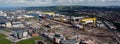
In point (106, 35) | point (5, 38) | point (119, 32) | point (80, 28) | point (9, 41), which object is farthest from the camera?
point (80, 28)

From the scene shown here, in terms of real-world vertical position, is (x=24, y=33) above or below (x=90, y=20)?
above

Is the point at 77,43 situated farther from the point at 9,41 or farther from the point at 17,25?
the point at 17,25

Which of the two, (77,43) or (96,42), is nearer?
(77,43)

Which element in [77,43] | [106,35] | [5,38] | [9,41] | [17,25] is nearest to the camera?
[77,43]

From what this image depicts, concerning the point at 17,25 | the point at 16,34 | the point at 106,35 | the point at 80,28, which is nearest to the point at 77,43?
the point at 106,35

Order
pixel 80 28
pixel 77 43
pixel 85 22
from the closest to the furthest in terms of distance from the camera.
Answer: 1. pixel 77 43
2. pixel 80 28
3. pixel 85 22

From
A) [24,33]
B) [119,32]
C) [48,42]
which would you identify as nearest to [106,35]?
[119,32]

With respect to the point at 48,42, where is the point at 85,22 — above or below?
below

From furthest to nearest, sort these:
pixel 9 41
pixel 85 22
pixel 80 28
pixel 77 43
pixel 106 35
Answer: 1. pixel 85 22
2. pixel 80 28
3. pixel 106 35
4. pixel 9 41
5. pixel 77 43

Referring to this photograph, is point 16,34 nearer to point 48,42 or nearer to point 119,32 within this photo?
point 48,42
